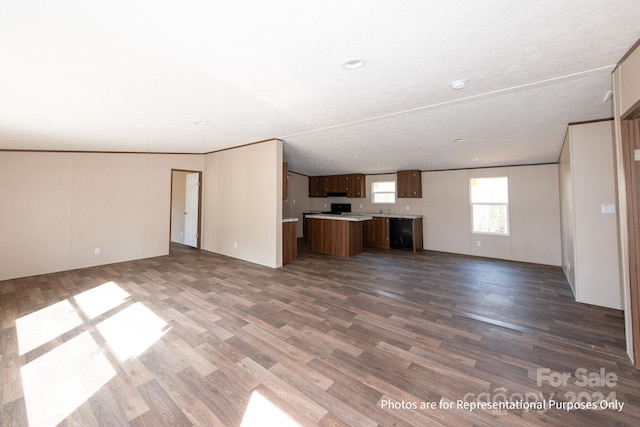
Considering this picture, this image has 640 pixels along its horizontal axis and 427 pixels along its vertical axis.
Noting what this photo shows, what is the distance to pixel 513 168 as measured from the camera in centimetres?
567

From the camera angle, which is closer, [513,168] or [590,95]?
[590,95]

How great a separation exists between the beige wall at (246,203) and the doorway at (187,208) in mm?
278

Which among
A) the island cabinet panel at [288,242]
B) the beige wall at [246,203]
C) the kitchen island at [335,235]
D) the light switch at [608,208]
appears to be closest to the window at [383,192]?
the kitchen island at [335,235]

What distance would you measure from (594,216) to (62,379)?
221 inches

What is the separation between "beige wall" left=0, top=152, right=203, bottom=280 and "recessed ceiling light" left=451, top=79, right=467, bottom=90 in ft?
19.0

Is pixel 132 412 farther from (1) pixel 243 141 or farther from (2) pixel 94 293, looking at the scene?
(1) pixel 243 141

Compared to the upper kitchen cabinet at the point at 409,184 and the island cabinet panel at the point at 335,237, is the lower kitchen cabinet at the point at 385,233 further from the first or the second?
the island cabinet panel at the point at 335,237

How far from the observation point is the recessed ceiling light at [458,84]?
2.32 metres

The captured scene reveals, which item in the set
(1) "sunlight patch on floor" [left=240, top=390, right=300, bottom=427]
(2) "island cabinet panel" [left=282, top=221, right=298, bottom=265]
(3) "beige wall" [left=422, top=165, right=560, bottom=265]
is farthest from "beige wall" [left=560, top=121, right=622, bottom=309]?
(2) "island cabinet panel" [left=282, top=221, right=298, bottom=265]

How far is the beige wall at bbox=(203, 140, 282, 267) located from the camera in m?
4.75

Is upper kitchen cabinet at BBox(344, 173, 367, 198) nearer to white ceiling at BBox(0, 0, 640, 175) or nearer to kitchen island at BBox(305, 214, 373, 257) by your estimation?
kitchen island at BBox(305, 214, 373, 257)

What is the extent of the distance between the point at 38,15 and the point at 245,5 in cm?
117

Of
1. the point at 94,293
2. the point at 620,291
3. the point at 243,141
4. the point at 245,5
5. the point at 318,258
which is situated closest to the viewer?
the point at 245,5

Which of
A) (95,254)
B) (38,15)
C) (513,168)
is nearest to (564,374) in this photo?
(38,15)
